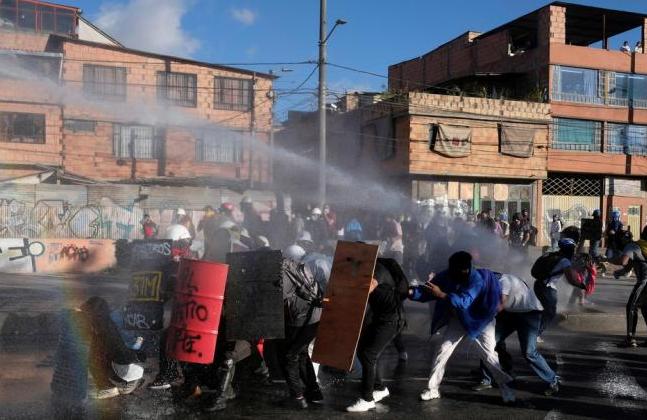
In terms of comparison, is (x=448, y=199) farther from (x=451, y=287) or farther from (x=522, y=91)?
(x=451, y=287)

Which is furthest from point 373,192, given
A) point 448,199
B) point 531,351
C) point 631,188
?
point 531,351

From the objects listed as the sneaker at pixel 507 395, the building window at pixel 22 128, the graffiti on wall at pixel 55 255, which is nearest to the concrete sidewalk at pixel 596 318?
the sneaker at pixel 507 395

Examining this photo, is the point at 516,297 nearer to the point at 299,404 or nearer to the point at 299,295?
the point at 299,295

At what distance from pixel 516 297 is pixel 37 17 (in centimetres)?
3742

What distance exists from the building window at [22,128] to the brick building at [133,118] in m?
0.04

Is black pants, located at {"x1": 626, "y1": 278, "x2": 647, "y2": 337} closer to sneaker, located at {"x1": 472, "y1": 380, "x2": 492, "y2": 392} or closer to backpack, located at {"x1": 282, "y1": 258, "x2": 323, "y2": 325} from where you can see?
sneaker, located at {"x1": 472, "y1": 380, "x2": 492, "y2": 392}

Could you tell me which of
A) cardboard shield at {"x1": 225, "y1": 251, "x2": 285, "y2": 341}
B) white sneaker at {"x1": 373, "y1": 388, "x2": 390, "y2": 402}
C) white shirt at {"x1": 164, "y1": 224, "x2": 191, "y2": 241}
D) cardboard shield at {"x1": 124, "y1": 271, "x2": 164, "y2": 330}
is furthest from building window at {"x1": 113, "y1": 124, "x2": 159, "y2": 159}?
white sneaker at {"x1": 373, "y1": 388, "x2": 390, "y2": 402}

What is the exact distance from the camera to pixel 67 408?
543 cm

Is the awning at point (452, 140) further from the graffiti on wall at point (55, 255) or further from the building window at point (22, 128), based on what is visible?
the building window at point (22, 128)

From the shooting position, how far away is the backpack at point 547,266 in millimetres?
6996

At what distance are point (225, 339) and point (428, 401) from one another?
1951 mm

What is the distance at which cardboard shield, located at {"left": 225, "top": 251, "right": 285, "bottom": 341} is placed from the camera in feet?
17.6

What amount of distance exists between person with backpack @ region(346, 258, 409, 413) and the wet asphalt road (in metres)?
0.22

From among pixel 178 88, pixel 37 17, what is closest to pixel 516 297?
pixel 178 88
